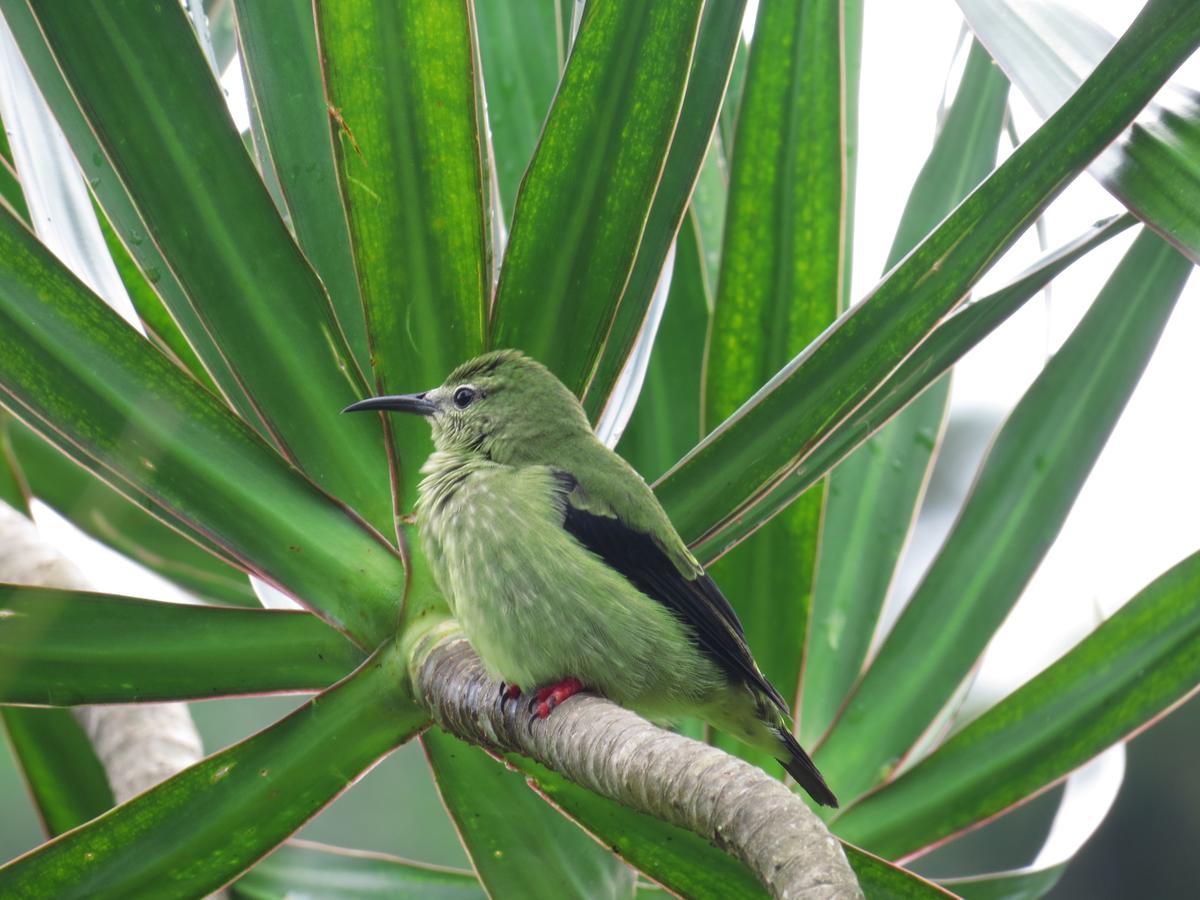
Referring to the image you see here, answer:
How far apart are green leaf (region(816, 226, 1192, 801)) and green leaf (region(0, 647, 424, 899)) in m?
1.29

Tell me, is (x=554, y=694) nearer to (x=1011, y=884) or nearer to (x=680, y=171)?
(x=680, y=171)

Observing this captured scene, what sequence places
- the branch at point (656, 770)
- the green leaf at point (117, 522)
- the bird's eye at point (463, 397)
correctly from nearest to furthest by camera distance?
the branch at point (656, 770) < the bird's eye at point (463, 397) < the green leaf at point (117, 522)

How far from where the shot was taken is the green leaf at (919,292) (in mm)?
2131

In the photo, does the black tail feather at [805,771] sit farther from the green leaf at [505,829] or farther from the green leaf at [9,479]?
the green leaf at [9,479]

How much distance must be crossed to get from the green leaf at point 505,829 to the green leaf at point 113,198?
2.49ft

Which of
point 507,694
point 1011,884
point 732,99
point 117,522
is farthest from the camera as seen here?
point 732,99

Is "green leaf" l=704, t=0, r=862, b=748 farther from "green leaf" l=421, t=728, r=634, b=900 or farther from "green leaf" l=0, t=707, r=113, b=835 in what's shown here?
"green leaf" l=0, t=707, r=113, b=835

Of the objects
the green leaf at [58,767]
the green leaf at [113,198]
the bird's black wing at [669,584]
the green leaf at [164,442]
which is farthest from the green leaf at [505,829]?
the green leaf at [58,767]

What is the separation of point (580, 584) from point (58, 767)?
1246 millimetres

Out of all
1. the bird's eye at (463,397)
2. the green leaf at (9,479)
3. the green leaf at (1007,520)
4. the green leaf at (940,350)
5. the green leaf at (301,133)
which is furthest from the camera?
the green leaf at (1007,520)

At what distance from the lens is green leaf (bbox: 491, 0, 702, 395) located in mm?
2307

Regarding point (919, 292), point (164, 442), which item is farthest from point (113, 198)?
point (919, 292)

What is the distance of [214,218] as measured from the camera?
2.26m

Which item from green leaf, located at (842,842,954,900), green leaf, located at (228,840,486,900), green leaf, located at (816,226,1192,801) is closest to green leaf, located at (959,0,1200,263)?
green leaf, located at (816,226,1192,801)
